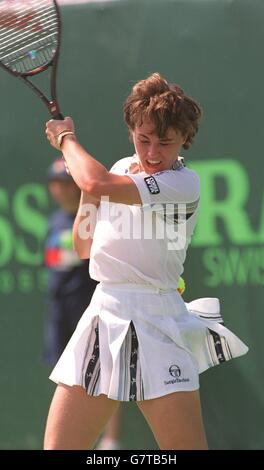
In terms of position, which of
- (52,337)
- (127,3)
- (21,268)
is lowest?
(52,337)

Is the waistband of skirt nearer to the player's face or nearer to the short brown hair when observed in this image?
the player's face

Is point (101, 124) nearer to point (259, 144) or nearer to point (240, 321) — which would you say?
point (259, 144)

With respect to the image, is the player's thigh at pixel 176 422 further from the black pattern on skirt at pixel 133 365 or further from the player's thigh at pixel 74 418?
the player's thigh at pixel 74 418

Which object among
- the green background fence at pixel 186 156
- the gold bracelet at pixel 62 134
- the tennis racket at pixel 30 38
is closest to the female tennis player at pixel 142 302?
the gold bracelet at pixel 62 134

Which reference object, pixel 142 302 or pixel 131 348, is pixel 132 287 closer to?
pixel 142 302

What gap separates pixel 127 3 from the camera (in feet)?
13.7

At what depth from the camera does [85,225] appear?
3180 mm

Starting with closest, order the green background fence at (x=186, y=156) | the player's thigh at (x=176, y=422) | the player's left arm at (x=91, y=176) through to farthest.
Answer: the player's left arm at (x=91, y=176) < the player's thigh at (x=176, y=422) < the green background fence at (x=186, y=156)

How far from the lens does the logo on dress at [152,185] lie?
2838 mm

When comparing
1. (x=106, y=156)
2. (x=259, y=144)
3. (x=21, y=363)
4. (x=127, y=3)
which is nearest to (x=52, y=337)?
(x=21, y=363)

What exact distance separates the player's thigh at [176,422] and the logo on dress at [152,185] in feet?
2.00

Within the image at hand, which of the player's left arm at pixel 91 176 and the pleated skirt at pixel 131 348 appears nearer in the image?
the player's left arm at pixel 91 176

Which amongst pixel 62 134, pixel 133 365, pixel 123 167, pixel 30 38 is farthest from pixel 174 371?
pixel 30 38

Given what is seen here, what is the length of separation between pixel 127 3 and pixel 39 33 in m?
1.04
